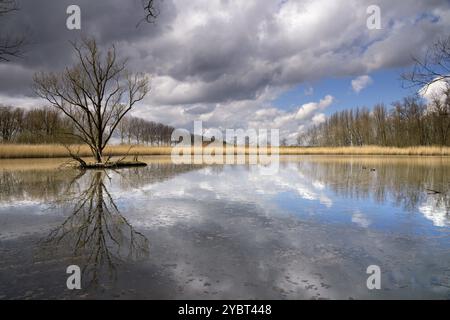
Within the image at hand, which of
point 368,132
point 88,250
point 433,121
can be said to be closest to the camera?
point 88,250

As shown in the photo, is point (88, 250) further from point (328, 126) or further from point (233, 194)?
point (328, 126)

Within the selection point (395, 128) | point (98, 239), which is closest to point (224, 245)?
point (98, 239)

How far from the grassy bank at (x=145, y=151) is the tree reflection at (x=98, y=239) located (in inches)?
519

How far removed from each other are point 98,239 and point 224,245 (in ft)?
5.08

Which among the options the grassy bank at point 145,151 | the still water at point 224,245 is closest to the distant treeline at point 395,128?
the grassy bank at point 145,151

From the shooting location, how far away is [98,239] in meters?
4.22

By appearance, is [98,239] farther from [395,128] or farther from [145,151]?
[395,128]

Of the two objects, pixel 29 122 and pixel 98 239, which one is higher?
pixel 29 122

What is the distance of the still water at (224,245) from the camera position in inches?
109

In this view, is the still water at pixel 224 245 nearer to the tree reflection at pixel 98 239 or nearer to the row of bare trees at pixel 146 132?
the tree reflection at pixel 98 239

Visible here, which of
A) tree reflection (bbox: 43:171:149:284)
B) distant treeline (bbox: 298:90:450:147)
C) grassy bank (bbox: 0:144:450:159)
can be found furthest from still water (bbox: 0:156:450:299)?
distant treeline (bbox: 298:90:450:147)
